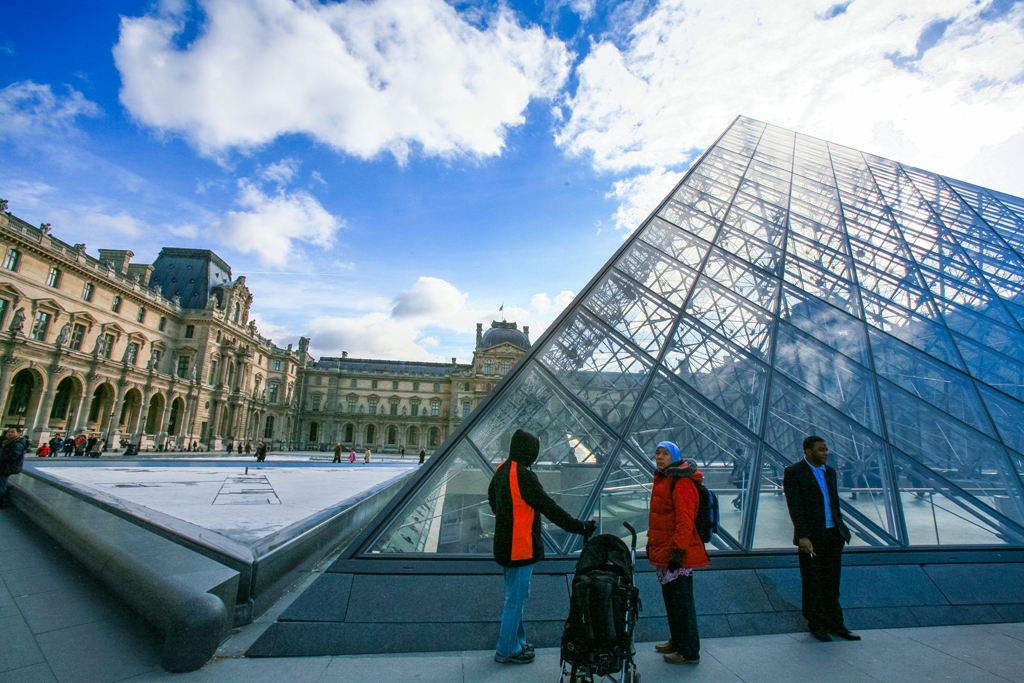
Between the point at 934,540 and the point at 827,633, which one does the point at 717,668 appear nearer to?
the point at 827,633

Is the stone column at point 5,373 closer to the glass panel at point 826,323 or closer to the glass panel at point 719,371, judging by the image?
the glass panel at point 719,371

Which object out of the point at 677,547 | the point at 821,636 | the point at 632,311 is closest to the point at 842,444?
the point at 821,636

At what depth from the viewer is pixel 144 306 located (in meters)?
38.0

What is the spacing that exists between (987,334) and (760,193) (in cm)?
447

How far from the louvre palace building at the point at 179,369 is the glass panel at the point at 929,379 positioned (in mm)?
33938

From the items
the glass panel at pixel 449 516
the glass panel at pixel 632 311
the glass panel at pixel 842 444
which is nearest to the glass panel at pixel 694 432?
the glass panel at pixel 842 444

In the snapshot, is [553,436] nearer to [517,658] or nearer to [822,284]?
[517,658]

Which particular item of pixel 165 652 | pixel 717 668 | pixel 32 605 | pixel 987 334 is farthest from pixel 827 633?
pixel 987 334

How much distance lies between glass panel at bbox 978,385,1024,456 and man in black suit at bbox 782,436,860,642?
3.36 m

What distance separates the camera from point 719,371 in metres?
5.50

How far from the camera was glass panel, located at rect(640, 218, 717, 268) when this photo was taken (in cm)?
674

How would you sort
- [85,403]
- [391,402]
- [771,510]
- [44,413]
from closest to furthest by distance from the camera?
[771,510] → [44,413] → [85,403] → [391,402]

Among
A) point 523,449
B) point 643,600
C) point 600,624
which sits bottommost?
point 643,600

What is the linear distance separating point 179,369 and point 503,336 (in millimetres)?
40296
